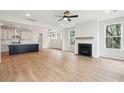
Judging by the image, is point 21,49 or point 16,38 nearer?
point 21,49

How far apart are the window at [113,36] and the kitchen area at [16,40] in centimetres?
633

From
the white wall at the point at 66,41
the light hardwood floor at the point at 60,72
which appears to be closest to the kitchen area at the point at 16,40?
the white wall at the point at 66,41

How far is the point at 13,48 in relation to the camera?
8.07m

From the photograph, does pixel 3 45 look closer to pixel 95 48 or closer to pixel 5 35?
pixel 5 35

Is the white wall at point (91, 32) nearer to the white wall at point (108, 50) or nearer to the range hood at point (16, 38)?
the white wall at point (108, 50)

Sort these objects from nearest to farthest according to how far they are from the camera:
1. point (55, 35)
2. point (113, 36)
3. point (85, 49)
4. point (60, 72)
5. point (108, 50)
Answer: point (60, 72) < point (113, 36) < point (108, 50) < point (85, 49) < point (55, 35)

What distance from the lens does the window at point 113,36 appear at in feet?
21.6

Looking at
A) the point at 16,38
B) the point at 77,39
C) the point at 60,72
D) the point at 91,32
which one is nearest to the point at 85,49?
the point at 77,39

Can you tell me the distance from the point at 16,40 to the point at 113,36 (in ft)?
29.6

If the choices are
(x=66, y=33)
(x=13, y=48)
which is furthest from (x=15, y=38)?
(x=66, y=33)

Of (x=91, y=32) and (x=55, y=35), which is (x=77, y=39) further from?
(x=55, y=35)

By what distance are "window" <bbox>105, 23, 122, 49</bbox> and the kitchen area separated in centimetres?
633

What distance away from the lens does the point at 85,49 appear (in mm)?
8219
